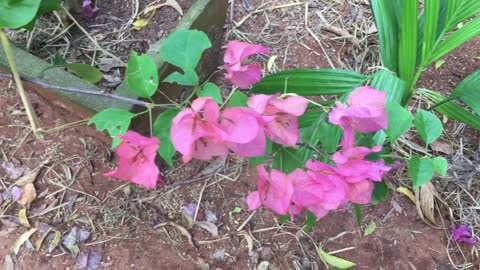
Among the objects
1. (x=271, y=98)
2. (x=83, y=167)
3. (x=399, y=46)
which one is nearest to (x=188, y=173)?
(x=83, y=167)

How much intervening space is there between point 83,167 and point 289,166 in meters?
0.77

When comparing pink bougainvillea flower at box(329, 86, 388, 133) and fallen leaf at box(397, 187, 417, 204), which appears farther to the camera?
fallen leaf at box(397, 187, 417, 204)

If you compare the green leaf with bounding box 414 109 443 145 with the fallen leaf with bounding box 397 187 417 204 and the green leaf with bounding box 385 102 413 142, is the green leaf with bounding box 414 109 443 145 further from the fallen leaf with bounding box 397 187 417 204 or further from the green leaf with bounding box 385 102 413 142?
the fallen leaf with bounding box 397 187 417 204

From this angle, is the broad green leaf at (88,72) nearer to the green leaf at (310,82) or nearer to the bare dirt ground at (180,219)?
the bare dirt ground at (180,219)

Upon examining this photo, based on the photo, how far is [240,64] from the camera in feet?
2.35

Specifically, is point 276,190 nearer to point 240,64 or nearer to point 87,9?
point 240,64

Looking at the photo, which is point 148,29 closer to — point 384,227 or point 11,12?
point 11,12

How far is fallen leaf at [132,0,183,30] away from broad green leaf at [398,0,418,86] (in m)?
0.60

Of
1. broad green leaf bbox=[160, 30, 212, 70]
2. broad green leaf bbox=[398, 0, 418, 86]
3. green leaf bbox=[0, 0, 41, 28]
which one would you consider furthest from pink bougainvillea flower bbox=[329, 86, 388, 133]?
broad green leaf bbox=[398, 0, 418, 86]

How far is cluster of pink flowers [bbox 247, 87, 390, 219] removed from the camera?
25.2 inches

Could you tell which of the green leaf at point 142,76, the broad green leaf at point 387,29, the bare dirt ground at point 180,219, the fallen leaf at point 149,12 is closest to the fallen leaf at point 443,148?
the bare dirt ground at point 180,219

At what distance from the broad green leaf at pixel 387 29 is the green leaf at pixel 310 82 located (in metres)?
0.12

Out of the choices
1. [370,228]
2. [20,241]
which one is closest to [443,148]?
[370,228]

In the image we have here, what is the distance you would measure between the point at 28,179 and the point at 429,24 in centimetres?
108
